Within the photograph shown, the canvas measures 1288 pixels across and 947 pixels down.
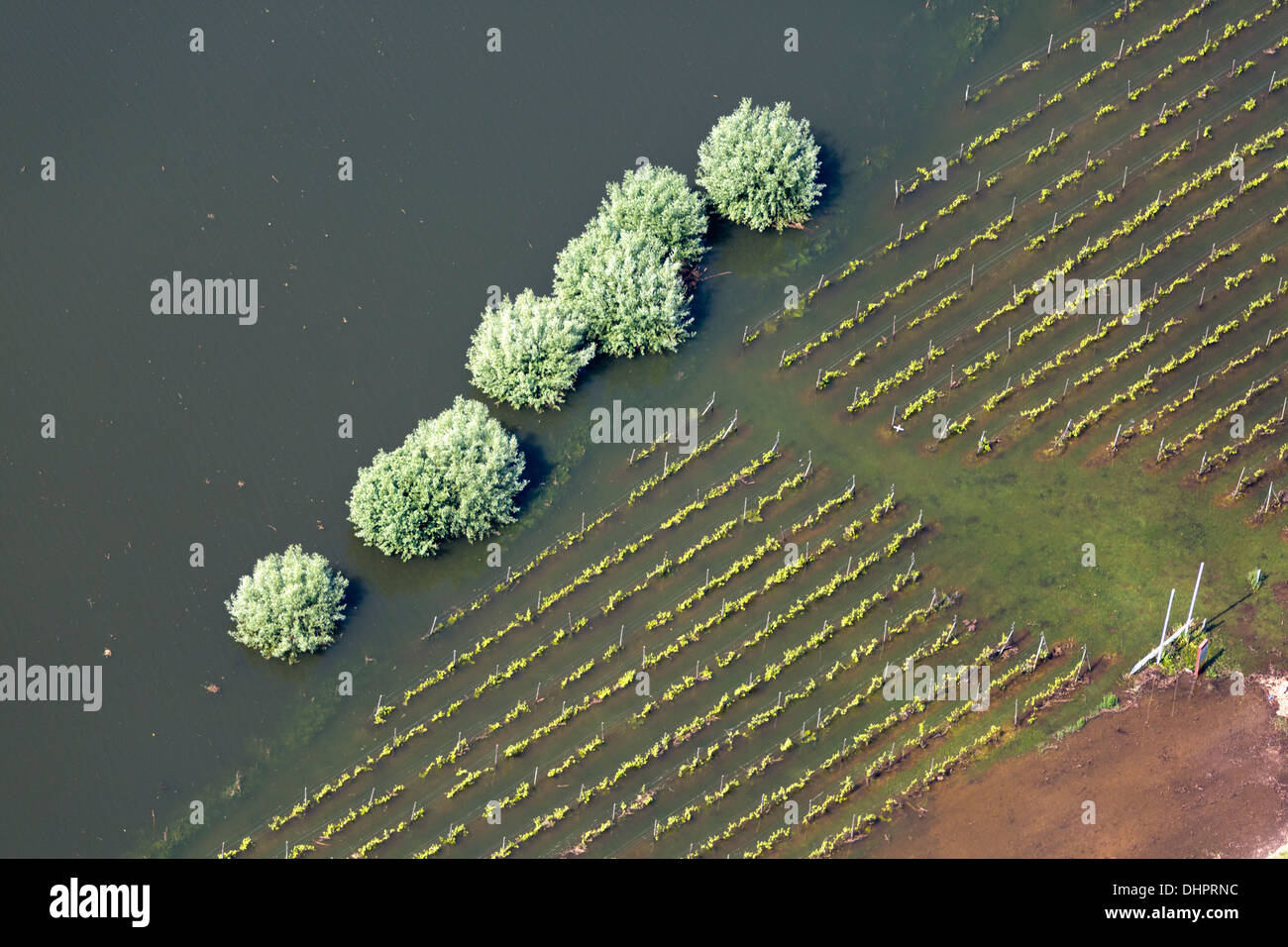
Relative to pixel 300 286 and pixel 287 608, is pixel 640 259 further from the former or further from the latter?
pixel 287 608

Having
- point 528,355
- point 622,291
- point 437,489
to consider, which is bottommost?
point 437,489

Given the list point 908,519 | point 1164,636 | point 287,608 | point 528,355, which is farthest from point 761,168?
point 287,608

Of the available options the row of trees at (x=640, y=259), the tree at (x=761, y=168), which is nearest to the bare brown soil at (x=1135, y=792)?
the row of trees at (x=640, y=259)

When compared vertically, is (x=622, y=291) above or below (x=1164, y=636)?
above

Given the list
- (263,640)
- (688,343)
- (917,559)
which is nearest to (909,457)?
(917,559)

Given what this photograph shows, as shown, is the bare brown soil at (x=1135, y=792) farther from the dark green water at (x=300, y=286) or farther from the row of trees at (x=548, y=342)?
the row of trees at (x=548, y=342)

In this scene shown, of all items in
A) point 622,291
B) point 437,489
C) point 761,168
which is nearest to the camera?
point 437,489

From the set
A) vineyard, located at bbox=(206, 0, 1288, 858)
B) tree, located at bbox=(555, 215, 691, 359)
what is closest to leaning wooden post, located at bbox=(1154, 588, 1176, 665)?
vineyard, located at bbox=(206, 0, 1288, 858)

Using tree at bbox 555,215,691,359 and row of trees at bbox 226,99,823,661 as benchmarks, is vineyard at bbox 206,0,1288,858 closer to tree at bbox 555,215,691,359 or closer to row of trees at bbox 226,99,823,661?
tree at bbox 555,215,691,359
